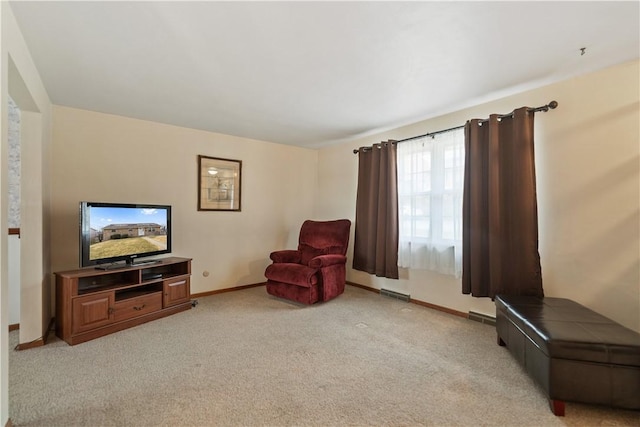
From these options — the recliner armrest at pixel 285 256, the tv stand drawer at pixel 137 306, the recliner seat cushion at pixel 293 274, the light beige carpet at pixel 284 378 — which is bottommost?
the light beige carpet at pixel 284 378

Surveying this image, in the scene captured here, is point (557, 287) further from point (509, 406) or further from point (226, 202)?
point (226, 202)

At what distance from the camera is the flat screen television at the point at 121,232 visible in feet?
8.82

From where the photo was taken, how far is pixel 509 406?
1.72 m

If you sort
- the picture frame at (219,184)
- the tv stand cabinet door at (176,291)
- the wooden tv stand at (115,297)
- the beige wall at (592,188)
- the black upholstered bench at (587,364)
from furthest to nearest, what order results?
the picture frame at (219,184) → the tv stand cabinet door at (176,291) → the wooden tv stand at (115,297) → the beige wall at (592,188) → the black upholstered bench at (587,364)

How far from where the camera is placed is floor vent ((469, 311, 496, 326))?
2967 millimetres

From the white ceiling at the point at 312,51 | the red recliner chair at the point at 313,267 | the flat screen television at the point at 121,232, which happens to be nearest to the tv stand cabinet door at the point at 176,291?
the flat screen television at the point at 121,232

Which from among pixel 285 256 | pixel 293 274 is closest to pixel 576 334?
pixel 293 274

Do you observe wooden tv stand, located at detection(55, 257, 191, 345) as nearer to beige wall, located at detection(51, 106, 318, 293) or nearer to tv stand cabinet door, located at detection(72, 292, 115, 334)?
tv stand cabinet door, located at detection(72, 292, 115, 334)

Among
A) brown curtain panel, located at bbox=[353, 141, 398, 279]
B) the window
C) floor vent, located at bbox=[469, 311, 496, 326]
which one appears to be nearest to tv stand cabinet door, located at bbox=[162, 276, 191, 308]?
brown curtain panel, located at bbox=[353, 141, 398, 279]

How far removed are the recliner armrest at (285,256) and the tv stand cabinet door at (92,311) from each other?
190cm

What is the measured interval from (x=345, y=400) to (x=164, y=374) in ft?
4.23

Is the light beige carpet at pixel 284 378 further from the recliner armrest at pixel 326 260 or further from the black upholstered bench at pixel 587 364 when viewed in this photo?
the recliner armrest at pixel 326 260

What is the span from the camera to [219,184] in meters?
4.17

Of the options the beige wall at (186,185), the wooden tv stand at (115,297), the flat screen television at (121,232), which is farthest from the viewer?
the beige wall at (186,185)
